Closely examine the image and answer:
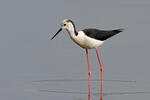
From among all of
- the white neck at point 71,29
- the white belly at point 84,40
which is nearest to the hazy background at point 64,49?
the white belly at point 84,40

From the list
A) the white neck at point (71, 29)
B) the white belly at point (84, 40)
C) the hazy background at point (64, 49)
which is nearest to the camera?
the hazy background at point (64, 49)

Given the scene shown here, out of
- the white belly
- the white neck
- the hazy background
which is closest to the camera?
the hazy background

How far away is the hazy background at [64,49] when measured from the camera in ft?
24.3

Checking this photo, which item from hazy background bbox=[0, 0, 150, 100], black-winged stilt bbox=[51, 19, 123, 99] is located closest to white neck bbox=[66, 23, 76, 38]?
black-winged stilt bbox=[51, 19, 123, 99]

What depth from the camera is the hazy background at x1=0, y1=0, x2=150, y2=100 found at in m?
7.40

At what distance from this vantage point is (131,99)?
261 inches

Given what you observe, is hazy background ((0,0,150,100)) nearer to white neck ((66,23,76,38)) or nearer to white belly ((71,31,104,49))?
white belly ((71,31,104,49))

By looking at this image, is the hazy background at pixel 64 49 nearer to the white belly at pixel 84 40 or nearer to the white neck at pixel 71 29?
the white belly at pixel 84 40

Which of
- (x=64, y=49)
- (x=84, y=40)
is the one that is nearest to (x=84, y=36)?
(x=84, y=40)

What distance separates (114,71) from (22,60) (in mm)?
1862

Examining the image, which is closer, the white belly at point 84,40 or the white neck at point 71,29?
the white neck at point 71,29

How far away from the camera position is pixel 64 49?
30.6 feet

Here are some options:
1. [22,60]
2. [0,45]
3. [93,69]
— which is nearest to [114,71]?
[93,69]

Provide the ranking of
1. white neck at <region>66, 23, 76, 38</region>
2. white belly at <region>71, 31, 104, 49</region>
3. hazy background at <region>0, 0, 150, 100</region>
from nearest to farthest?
1. hazy background at <region>0, 0, 150, 100</region>
2. white neck at <region>66, 23, 76, 38</region>
3. white belly at <region>71, 31, 104, 49</region>
